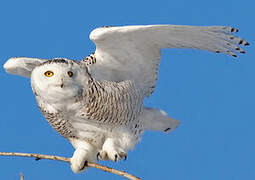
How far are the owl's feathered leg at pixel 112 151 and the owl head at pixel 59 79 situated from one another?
52 cm

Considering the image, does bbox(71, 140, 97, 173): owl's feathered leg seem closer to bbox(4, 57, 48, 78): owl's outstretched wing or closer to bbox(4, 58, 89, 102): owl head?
bbox(4, 58, 89, 102): owl head

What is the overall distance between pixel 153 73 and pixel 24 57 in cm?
105

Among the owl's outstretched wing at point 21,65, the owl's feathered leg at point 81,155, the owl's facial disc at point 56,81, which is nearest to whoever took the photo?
the owl's facial disc at point 56,81

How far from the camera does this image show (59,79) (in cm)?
404

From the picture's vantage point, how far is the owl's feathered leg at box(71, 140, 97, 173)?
14.6 ft

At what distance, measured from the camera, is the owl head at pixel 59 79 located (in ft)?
13.3

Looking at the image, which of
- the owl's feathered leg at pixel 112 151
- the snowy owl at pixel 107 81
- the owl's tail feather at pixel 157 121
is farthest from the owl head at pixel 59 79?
the owl's tail feather at pixel 157 121

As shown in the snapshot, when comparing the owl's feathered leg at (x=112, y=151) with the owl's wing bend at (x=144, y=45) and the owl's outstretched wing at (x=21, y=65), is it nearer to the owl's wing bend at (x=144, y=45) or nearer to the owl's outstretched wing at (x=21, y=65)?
the owl's wing bend at (x=144, y=45)

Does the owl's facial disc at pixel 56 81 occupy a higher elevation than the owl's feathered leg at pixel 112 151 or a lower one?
higher

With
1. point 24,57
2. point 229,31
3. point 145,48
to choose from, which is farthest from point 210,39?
point 24,57

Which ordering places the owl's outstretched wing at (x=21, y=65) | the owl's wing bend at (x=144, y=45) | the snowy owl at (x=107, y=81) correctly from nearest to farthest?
1. the snowy owl at (x=107, y=81)
2. the owl's wing bend at (x=144, y=45)
3. the owl's outstretched wing at (x=21, y=65)

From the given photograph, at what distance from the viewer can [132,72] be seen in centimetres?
487

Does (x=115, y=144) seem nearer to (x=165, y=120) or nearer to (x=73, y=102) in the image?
(x=73, y=102)

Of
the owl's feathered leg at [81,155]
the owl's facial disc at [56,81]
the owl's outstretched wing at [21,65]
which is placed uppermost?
the owl's outstretched wing at [21,65]
